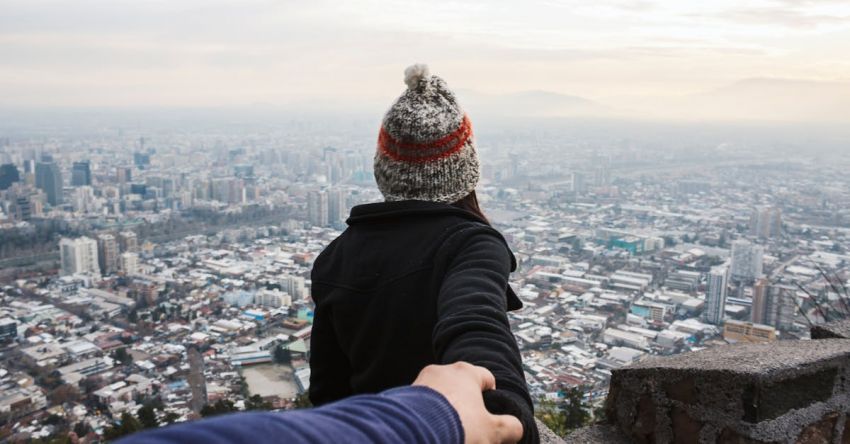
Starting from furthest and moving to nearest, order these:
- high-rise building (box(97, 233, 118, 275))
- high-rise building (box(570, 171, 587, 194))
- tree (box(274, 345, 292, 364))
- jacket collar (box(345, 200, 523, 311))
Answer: high-rise building (box(570, 171, 587, 194)) < high-rise building (box(97, 233, 118, 275)) < tree (box(274, 345, 292, 364)) < jacket collar (box(345, 200, 523, 311))

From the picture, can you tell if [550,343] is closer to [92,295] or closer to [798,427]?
[798,427]

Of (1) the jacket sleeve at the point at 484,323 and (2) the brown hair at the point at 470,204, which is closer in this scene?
(1) the jacket sleeve at the point at 484,323

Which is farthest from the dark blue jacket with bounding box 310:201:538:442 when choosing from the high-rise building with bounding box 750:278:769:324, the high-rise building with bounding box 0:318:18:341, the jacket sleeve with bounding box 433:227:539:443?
the high-rise building with bounding box 0:318:18:341

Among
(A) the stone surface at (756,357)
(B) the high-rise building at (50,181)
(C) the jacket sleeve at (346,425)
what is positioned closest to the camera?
(C) the jacket sleeve at (346,425)

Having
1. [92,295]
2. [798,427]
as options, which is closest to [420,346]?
[798,427]

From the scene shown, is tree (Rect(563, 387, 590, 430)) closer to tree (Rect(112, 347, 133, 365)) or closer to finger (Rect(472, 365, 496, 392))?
finger (Rect(472, 365, 496, 392))

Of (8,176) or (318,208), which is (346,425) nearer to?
(318,208)

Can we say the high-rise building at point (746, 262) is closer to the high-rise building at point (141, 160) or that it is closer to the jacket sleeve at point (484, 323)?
the jacket sleeve at point (484, 323)

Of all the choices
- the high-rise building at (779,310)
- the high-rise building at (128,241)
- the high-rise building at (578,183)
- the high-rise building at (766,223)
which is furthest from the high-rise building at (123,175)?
the high-rise building at (779,310)
